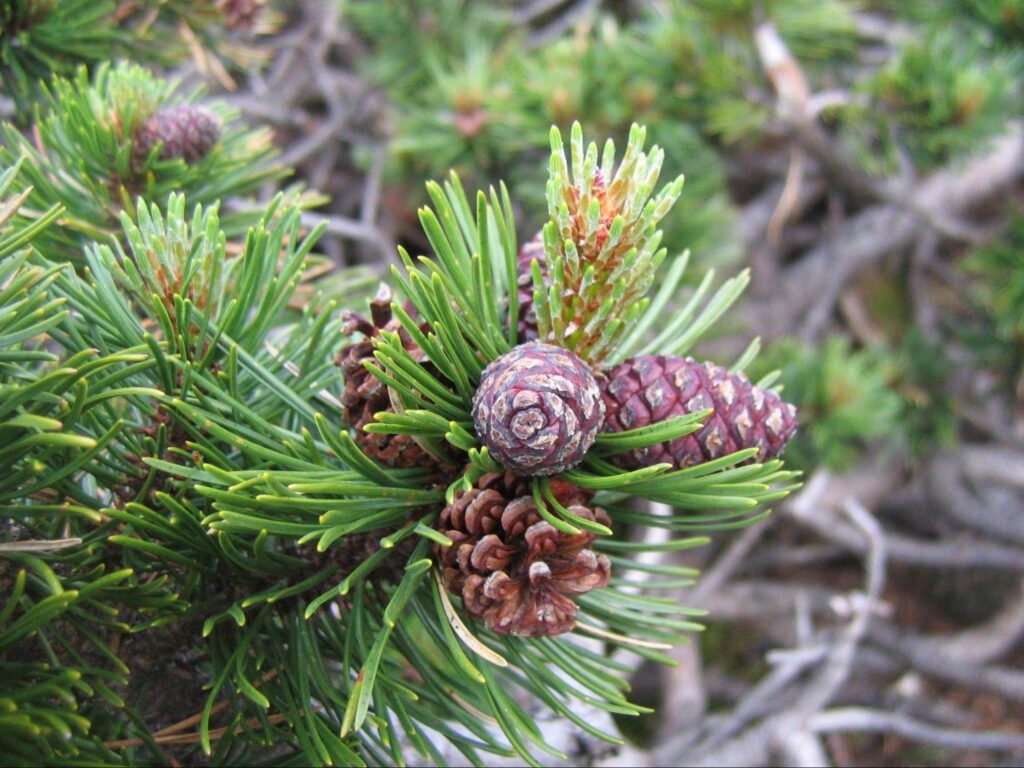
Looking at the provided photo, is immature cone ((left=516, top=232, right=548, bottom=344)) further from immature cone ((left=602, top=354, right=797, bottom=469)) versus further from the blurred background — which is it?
the blurred background

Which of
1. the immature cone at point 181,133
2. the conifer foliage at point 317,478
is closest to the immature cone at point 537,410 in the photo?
the conifer foliage at point 317,478

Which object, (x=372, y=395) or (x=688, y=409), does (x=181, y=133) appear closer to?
(x=372, y=395)

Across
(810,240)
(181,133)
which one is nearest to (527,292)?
(181,133)

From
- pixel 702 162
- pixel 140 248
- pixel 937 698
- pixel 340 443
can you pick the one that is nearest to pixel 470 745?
pixel 340 443

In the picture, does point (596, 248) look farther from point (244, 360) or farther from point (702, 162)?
point (702, 162)

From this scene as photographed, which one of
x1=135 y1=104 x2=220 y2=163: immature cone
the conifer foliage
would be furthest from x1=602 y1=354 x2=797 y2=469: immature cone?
x1=135 y1=104 x2=220 y2=163: immature cone

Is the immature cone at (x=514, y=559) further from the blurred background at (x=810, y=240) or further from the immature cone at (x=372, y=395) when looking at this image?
the blurred background at (x=810, y=240)
